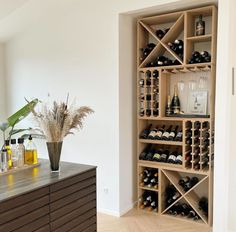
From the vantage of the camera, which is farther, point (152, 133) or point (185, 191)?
point (152, 133)

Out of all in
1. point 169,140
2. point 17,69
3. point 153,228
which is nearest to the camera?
point 153,228

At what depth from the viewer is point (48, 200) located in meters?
2.02

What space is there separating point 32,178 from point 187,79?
2.50 m

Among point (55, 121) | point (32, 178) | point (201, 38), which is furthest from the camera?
point (201, 38)

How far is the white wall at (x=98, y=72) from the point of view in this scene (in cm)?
352

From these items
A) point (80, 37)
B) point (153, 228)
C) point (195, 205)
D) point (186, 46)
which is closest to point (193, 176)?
point (195, 205)

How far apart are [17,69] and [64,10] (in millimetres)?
1404

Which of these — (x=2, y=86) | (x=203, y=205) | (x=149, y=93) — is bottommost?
(x=203, y=205)

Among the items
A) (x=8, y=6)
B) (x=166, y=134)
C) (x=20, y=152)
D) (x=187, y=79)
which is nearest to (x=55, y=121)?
(x=20, y=152)

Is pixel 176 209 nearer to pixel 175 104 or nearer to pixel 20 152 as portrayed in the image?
pixel 175 104

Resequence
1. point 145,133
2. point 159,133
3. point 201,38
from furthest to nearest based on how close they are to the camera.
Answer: point 145,133
point 159,133
point 201,38

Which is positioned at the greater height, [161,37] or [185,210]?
[161,37]

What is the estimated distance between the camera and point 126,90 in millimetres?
3658

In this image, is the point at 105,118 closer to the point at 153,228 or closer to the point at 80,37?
the point at 80,37
